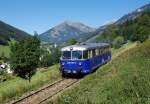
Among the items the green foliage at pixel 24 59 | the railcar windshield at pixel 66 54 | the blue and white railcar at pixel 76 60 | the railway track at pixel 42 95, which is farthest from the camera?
the green foliage at pixel 24 59

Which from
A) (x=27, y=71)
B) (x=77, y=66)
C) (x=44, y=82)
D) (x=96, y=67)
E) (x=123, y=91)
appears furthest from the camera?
(x=27, y=71)

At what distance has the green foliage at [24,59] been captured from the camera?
78562 millimetres

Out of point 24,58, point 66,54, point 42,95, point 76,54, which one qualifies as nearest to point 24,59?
point 24,58

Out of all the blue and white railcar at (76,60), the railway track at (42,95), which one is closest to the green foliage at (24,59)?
the blue and white railcar at (76,60)

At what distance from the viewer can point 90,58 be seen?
28.5 m

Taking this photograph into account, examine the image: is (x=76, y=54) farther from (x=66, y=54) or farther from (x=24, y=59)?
(x=24, y=59)

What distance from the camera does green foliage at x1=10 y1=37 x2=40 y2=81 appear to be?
78562 millimetres

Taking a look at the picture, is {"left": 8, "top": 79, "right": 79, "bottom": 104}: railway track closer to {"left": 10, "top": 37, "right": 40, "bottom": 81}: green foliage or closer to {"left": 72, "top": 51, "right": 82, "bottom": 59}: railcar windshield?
{"left": 72, "top": 51, "right": 82, "bottom": 59}: railcar windshield

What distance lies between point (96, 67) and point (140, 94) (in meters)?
18.7

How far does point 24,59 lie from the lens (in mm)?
79625

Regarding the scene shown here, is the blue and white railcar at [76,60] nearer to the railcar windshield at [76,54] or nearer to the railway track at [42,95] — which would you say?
the railcar windshield at [76,54]

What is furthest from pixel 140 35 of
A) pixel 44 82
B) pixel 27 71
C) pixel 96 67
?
pixel 44 82

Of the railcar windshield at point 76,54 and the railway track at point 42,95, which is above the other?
the railcar windshield at point 76,54

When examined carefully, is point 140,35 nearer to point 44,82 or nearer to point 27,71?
point 27,71
